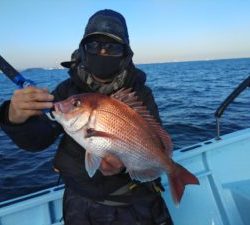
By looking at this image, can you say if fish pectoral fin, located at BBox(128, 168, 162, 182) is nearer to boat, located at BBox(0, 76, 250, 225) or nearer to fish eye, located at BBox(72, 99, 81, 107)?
fish eye, located at BBox(72, 99, 81, 107)

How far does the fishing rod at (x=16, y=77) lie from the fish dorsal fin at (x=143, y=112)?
50cm

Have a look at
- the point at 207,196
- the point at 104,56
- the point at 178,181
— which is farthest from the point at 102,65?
the point at 207,196

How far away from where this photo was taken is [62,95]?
319 cm

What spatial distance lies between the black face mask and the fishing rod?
65cm

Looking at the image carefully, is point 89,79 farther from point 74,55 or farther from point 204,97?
point 204,97

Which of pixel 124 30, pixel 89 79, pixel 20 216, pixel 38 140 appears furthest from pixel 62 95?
pixel 20 216

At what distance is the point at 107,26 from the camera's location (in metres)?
3.09

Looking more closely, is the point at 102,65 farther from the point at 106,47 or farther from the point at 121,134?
the point at 121,134

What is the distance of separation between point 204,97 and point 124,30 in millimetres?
21952

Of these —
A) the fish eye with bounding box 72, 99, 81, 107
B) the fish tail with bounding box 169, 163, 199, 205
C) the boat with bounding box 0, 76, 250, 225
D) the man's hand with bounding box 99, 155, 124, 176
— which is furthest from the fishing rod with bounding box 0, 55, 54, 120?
the boat with bounding box 0, 76, 250, 225

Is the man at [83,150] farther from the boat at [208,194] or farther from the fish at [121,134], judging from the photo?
the boat at [208,194]

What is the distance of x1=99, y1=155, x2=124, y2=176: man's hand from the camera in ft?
8.44

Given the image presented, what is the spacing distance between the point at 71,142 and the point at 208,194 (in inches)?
81.5

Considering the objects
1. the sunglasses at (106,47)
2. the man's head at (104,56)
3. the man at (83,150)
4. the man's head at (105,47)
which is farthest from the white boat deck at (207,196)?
the sunglasses at (106,47)
